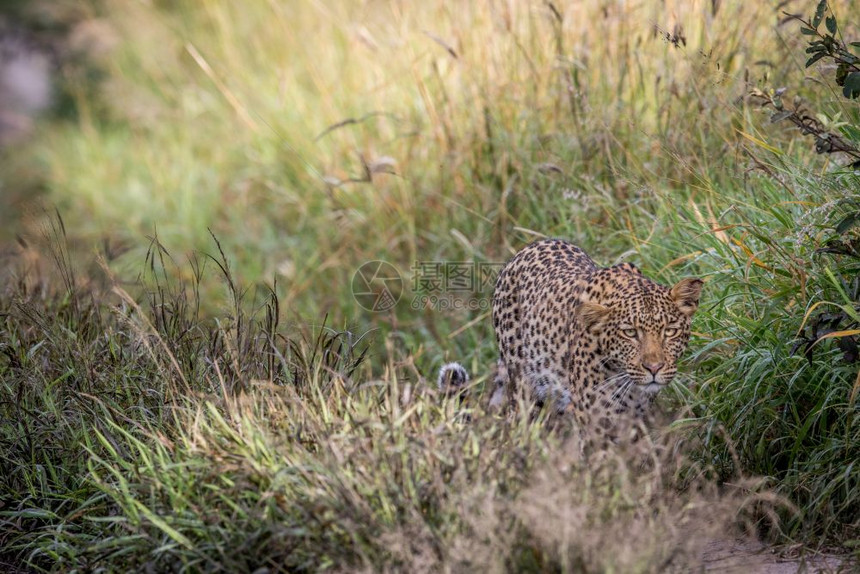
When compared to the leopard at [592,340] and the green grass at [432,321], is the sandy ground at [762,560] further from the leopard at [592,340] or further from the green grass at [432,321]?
the leopard at [592,340]

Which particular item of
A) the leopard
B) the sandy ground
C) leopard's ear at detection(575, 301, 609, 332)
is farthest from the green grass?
leopard's ear at detection(575, 301, 609, 332)

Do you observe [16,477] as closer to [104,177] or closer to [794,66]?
[794,66]

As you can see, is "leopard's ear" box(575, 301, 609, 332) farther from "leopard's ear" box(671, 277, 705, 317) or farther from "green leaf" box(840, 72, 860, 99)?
"green leaf" box(840, 72, 860, 99)

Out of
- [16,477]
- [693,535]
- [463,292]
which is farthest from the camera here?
[463,292]

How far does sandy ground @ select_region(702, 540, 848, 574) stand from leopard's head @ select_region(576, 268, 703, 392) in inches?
25.9

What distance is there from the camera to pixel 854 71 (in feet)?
13.1

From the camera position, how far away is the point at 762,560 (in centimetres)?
393

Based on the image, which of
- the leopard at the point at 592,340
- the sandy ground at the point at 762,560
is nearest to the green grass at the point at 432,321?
the sandy ground at the point at 762,560

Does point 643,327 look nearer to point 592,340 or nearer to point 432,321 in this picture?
point 592,340

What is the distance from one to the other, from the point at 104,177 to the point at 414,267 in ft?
14.5

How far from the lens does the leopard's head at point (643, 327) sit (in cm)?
425

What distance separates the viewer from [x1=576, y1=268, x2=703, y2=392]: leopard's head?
425cm

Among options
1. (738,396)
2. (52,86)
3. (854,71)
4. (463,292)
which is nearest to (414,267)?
(463,292)

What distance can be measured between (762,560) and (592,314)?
1.14 meters
